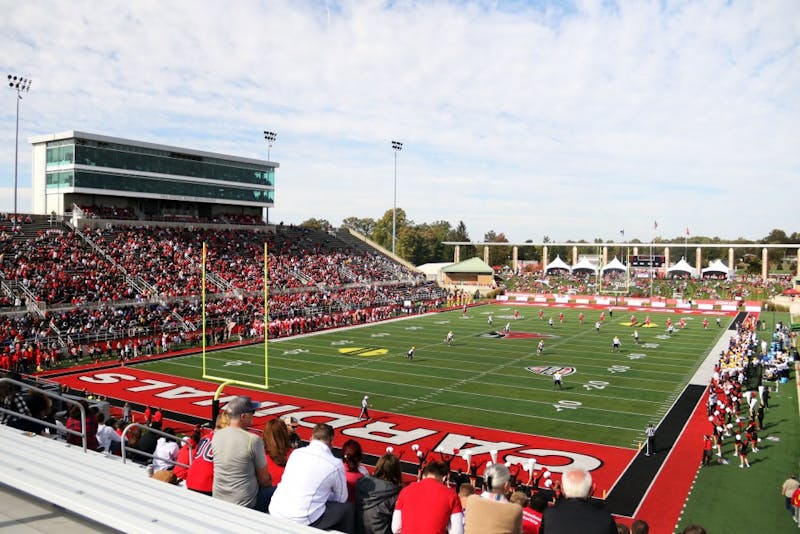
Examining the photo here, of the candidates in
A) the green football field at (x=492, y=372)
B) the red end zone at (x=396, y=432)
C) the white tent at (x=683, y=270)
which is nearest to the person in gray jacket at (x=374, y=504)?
the red end zone at (x=396, y=432)

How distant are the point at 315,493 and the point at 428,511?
76 centimetres

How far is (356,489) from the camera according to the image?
4715 mm

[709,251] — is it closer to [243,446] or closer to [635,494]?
[635,494]

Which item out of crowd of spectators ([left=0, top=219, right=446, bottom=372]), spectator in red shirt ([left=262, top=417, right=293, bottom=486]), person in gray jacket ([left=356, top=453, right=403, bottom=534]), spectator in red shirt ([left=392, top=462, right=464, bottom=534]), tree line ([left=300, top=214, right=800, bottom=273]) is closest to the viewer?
spectator in red shirt ([left=392, top=462, right=464, bottom=534])

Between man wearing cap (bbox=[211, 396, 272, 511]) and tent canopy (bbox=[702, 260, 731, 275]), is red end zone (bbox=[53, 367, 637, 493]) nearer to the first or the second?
man wearing cap (bbox=[211, 396, 272, 511])

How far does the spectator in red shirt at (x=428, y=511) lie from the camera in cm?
418

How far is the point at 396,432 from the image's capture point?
17.2 metres

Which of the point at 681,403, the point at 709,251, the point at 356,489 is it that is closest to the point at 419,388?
the point at 681,403

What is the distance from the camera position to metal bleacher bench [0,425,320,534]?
3676 mm

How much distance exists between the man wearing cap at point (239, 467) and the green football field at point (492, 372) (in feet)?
45.2

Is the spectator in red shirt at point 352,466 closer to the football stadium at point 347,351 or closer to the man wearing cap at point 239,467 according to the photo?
the man wearing cap at point 239,467

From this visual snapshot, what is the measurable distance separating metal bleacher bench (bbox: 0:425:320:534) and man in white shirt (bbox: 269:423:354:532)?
0.29m

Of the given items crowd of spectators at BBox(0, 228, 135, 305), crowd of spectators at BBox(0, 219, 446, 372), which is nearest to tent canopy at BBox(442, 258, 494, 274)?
crowd of spectators at BBox(0, 219, 446, 372)

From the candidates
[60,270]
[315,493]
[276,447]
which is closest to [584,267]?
[60,270]
